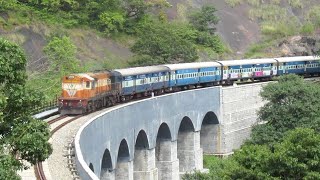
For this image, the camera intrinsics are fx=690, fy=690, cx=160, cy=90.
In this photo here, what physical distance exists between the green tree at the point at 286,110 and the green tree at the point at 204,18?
31.8 meters

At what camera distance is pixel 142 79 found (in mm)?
44625

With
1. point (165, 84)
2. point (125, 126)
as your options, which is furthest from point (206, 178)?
point (165, 84)

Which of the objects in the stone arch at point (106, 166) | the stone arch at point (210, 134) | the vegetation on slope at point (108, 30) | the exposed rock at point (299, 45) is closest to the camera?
the stone arch at point (106, 166)

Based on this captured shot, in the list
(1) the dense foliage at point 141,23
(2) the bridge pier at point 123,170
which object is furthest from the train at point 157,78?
(1) the dense foliage at point 141,23

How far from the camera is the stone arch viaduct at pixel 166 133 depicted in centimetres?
3017

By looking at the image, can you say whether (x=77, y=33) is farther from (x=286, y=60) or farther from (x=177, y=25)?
(x=286, y=60)

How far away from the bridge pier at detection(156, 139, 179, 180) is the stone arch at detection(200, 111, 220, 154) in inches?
297

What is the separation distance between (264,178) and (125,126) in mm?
10549

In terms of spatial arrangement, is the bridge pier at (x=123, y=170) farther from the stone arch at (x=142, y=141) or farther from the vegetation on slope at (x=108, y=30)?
the vegetation on slope at (x=108, y=30)

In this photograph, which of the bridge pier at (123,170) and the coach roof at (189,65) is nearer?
the bridge pier at (123,170)

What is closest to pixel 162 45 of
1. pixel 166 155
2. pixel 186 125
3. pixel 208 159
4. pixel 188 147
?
pixel 208 159

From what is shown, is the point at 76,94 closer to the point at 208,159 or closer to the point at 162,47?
the point at 208,159

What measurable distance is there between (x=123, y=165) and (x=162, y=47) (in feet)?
80.1

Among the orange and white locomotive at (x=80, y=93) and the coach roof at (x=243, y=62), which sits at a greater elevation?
the coach roof at (x=243, y=62)
